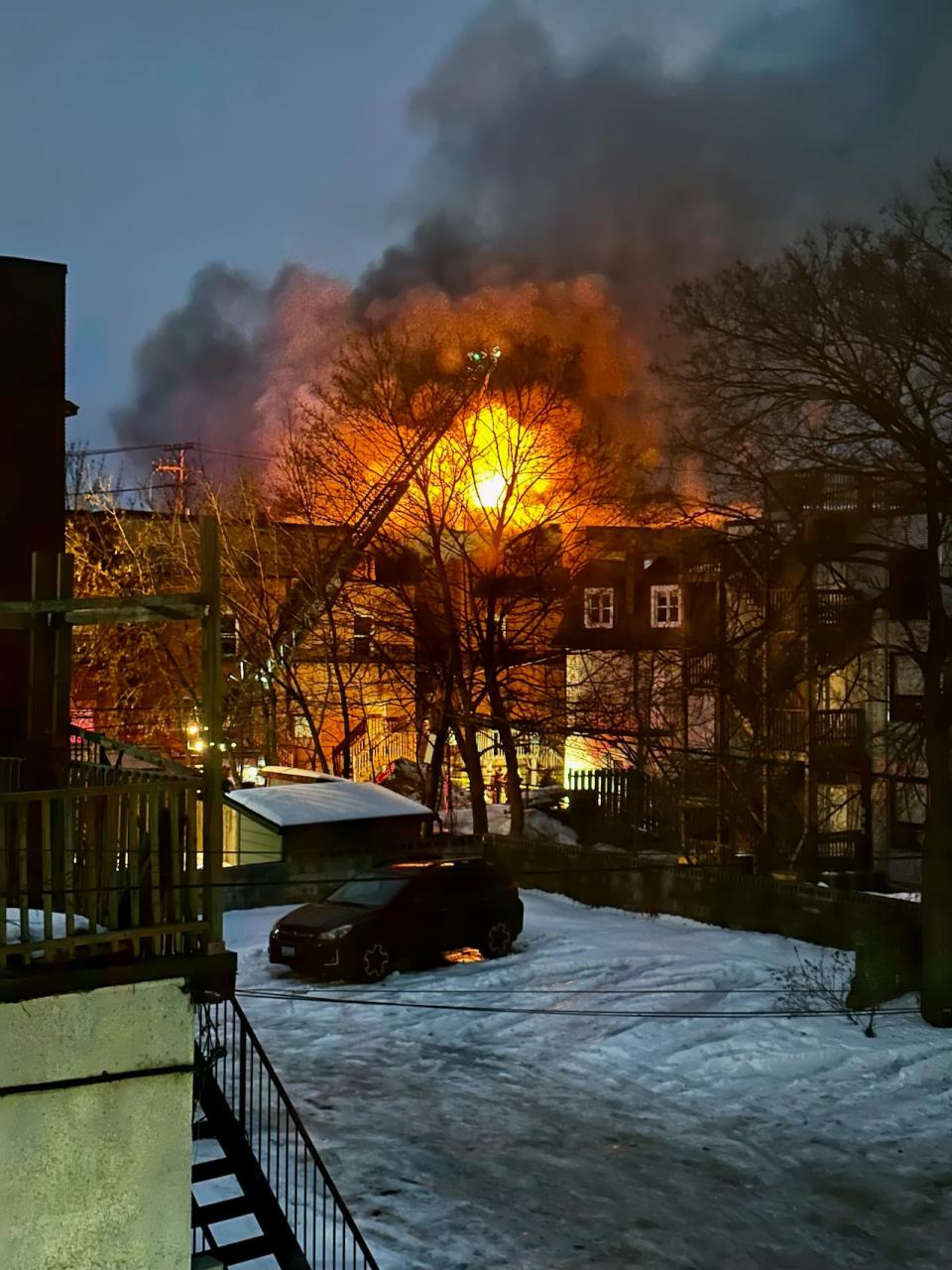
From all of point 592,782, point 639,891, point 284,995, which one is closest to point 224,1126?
point 284,995

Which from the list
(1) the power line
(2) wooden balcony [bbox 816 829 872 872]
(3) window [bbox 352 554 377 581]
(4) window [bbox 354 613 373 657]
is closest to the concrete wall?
(1) the power line

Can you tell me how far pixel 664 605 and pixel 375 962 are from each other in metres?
22.7

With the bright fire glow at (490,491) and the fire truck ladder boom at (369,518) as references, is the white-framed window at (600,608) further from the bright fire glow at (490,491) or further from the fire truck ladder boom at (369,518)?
the fire truck ladder boom at (369,518)

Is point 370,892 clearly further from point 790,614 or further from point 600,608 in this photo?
point 600,608

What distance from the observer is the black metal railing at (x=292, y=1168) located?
30.1 feet

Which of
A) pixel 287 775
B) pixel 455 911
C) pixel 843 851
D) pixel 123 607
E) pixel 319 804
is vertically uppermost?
pixel 123 607

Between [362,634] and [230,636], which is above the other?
[230,636]

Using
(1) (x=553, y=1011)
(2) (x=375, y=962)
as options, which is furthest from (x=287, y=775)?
(1) (x=553, y=1011)

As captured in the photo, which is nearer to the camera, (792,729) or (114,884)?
(114,884)

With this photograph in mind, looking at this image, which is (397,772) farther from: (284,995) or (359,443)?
(284,995)

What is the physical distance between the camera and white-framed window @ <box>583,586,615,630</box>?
38562mm

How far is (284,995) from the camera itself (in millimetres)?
16281

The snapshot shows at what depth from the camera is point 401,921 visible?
17.6 meters

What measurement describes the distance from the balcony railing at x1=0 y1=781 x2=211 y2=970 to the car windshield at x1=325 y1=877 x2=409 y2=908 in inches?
458
